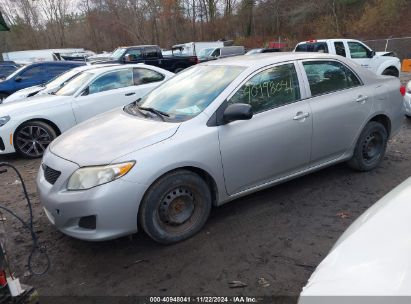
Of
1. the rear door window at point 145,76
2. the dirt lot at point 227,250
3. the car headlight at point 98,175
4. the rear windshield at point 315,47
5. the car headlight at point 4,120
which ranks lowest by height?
the dirt lot at point 227,250

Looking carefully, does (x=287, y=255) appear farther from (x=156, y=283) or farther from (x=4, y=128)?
(x=4, y=128)

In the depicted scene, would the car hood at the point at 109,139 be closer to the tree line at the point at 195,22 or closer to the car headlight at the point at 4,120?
the car headlight at the point at 4,120

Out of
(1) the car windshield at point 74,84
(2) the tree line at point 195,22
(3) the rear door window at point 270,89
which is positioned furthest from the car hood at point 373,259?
(2) the tree line at point 195,22

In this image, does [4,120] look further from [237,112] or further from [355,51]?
[355,51]

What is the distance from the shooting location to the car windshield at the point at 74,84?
7.23 meters

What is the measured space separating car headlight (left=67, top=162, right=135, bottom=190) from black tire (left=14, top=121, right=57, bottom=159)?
410 cm

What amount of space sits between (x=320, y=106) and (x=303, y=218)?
128 centimetres

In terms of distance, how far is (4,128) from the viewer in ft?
20.9

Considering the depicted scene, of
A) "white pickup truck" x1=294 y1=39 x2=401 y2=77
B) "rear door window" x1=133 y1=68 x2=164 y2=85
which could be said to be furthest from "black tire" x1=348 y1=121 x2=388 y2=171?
"white pickup truck" x1=294 y1=39 x2=401 y2=77

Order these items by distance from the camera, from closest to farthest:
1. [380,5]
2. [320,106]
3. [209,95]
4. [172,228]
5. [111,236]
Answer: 1. [111,236]
2. [172,228]
3. [209,95]
4. [320,106]
5. [380,5]

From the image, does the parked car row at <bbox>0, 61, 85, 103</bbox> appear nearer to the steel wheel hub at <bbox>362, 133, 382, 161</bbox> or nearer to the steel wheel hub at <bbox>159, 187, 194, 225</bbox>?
the steel wheel hub at <bbox>159, 187, 194, 225</bbox>

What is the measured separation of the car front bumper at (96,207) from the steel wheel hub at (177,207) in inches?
11.5

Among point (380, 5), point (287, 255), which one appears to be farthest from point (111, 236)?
point (380, 5)

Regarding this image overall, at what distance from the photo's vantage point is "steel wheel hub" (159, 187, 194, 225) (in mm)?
3295
